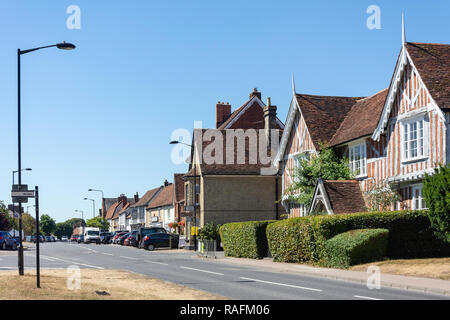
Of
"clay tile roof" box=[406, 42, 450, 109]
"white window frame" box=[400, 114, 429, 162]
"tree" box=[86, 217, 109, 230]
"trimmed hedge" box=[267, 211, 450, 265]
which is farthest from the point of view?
"tree" box=[86, 217, 109, 230]

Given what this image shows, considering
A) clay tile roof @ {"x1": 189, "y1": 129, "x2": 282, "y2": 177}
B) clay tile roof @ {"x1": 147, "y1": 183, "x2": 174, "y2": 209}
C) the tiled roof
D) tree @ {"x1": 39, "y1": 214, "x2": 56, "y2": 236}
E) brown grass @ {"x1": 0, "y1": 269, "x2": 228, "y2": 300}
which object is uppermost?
the tiled roof

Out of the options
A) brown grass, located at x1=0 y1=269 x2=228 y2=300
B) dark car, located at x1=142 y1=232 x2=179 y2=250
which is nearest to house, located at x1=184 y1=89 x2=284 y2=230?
dark car, located at x1=142 y1=232 x2=179 y2=250

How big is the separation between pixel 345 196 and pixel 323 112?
828cm

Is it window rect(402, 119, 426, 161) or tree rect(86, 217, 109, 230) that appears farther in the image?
tree rect(86, 217, 109, 230)

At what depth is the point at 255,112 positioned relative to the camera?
57.5 metres

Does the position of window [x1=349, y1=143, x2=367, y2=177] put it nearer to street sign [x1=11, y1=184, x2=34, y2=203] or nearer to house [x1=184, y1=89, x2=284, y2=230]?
house [x1=184, y1=89, x2=284, y2=230]

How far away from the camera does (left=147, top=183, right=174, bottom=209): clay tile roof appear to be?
83.3m

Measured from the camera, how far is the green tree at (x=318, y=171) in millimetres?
31812

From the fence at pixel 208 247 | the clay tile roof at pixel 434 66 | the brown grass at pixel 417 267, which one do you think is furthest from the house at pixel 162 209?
the brown grass at pixel 417 267

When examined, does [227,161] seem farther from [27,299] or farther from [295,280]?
[27,299]

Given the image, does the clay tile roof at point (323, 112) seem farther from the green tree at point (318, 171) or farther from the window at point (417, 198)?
the window at point (417, 198)

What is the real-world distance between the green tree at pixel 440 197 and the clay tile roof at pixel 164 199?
2452 inches

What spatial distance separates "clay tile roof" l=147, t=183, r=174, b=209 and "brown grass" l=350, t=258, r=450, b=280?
60.7 metres
